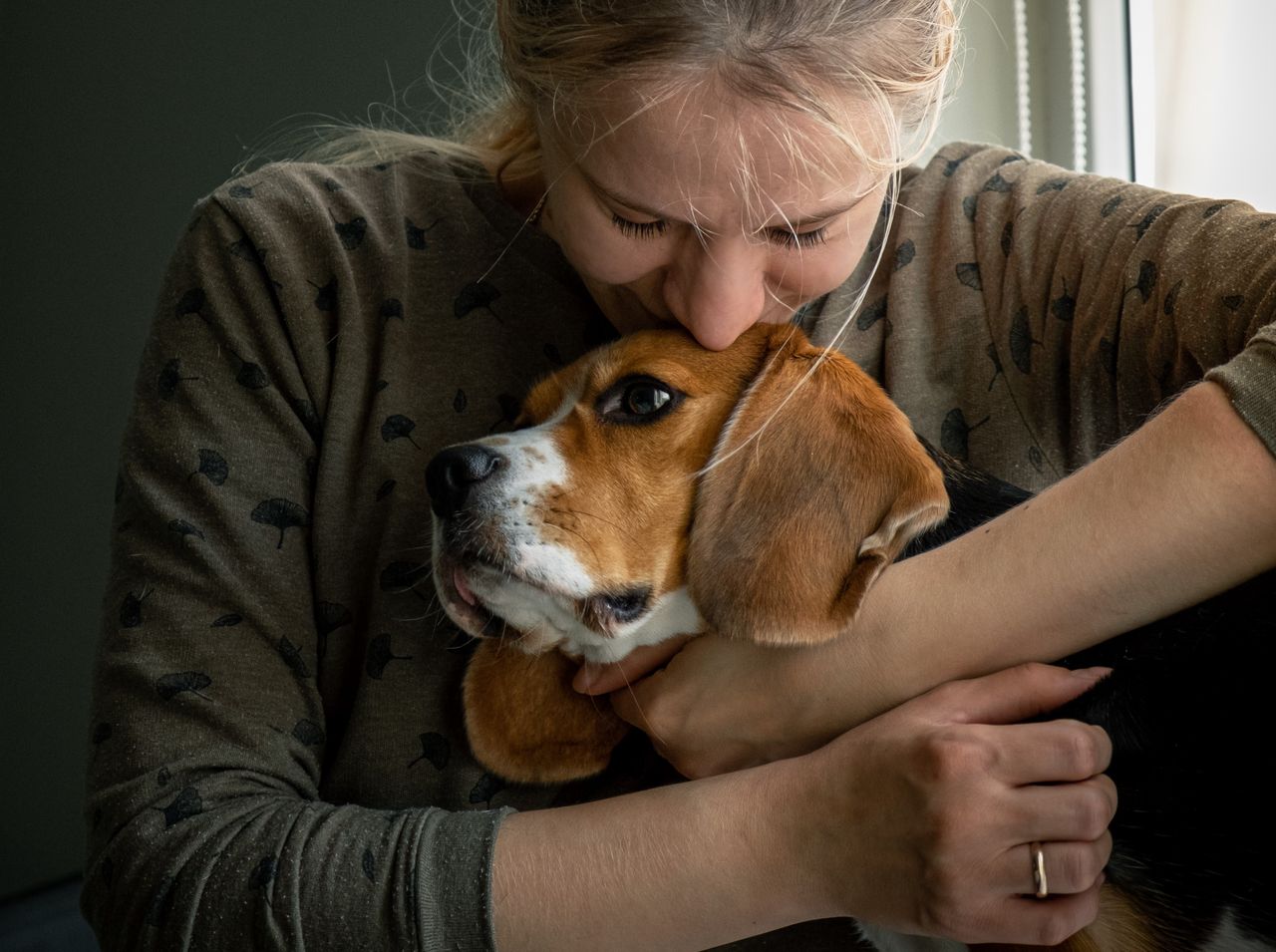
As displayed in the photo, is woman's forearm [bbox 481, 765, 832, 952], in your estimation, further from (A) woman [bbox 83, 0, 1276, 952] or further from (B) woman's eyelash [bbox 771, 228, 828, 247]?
(B) woman's eyelash [bbox 771, 228, 828, 247]

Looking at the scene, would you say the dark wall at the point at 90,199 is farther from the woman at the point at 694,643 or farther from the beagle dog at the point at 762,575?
the beagle dog at the point at 762,575

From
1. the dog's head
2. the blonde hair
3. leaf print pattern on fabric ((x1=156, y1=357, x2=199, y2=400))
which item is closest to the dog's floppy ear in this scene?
the dog's head

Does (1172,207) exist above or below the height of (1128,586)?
above

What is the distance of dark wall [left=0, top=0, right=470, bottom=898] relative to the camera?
2.02 metres

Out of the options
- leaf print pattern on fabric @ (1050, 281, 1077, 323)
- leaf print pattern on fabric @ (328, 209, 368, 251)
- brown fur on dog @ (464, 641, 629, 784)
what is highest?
leaf print pattern on fabric @ (328, 209, 368, 251)

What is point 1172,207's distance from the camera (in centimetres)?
123

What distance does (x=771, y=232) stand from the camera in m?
1.07

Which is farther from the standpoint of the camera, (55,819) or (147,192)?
(55,819)

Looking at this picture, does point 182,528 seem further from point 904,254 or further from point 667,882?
point 904,254

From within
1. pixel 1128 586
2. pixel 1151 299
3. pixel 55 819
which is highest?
pixel 1151 299

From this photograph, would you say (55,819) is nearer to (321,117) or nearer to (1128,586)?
(321,117)

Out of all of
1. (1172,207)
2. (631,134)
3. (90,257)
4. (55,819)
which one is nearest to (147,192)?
(90,257)

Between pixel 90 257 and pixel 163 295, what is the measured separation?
3.14 ft

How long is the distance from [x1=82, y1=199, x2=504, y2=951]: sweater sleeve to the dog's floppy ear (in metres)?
0.32
